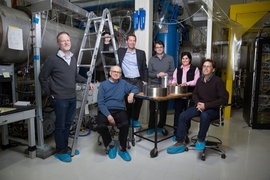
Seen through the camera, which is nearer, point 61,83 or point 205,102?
point 61,83

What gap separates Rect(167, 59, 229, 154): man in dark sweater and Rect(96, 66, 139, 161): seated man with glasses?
0.65 meters

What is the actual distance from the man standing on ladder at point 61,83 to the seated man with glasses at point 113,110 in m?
0.37

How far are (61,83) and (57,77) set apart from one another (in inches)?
3.0

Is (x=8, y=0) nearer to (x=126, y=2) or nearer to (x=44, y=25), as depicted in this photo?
(x=44, y=25)

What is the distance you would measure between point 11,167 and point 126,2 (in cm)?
343

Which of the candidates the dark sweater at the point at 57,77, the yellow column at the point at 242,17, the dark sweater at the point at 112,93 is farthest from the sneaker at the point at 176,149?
the yellow column at the point at 242,17

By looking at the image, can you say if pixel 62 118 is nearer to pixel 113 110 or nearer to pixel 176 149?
pixel 113 110

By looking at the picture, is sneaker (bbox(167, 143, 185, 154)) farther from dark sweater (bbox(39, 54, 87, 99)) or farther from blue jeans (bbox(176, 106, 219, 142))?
dark sweater (bbox(39, 54, 87, 99))

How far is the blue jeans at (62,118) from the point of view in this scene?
85.0 inches

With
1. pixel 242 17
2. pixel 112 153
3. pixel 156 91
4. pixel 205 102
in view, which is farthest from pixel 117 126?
pixel 242 17

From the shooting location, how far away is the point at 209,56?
11.3 ft

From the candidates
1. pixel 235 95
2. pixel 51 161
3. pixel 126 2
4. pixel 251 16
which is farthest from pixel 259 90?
pixel 51 161

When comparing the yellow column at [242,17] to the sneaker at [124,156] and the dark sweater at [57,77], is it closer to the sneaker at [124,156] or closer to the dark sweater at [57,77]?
the sneaker at [124,156]

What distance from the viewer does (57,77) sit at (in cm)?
212
